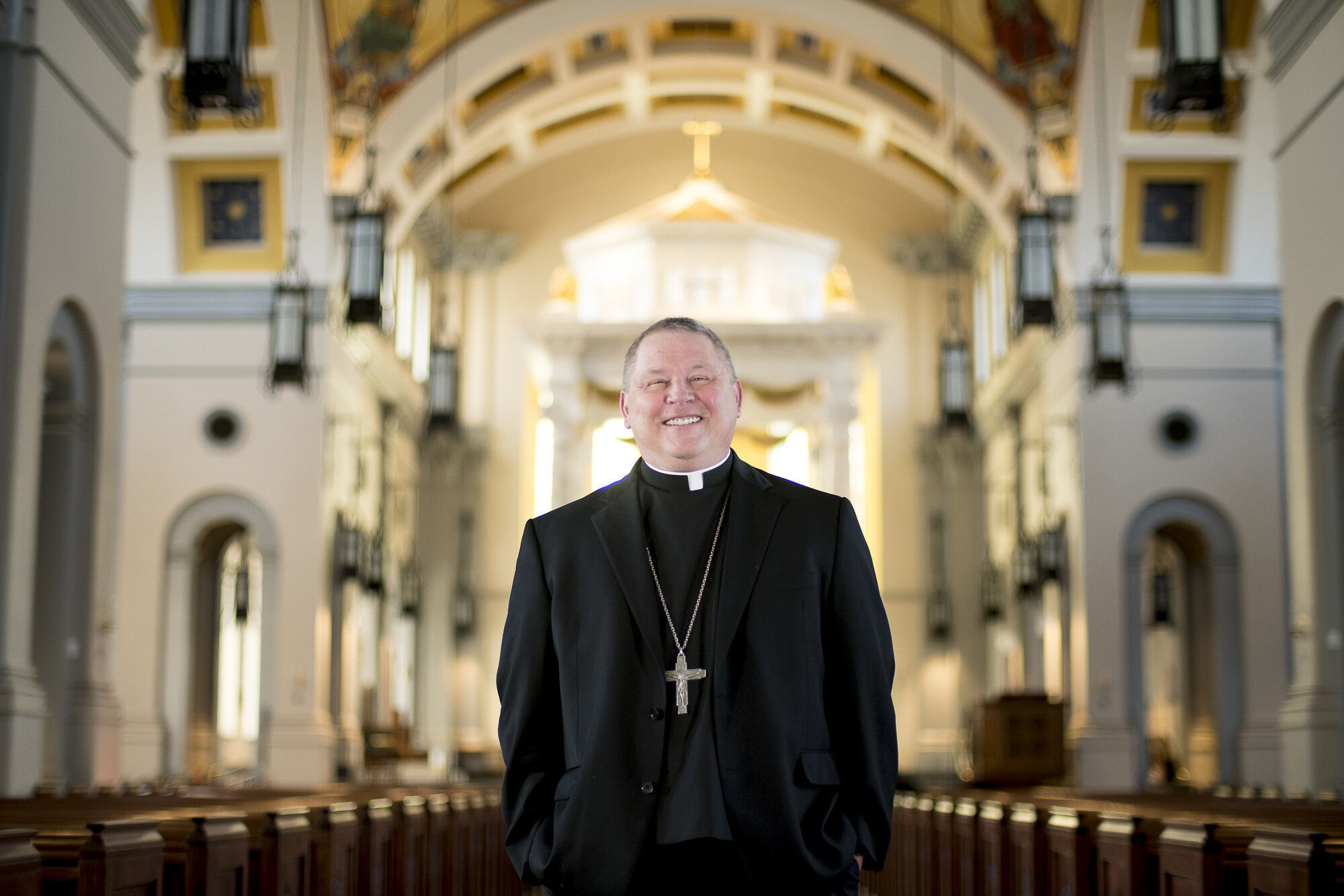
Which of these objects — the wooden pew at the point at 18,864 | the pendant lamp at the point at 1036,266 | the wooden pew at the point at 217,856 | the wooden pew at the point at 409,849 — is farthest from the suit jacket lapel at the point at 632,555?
the pendant lamp at the point at 1036,266

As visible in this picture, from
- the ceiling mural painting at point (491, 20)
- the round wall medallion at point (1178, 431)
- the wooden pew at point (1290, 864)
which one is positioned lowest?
the wooden pew at point (1290, 864)

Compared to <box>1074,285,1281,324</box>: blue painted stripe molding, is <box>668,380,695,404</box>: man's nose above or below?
below

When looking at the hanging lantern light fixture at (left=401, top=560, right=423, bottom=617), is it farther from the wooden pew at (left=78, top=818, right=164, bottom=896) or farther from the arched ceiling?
the wooden pew at (left=78, top=818, right=164, bottom=896)

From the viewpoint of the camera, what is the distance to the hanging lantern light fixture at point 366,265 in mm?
14805

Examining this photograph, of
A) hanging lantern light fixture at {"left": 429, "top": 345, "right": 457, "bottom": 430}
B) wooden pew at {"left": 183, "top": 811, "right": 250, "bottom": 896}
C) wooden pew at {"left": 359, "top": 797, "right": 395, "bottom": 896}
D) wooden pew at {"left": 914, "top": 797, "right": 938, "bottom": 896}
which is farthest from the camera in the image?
hanging lantern light fixture at {"left": 429, "top": 345, "right": 457, "bottom": 430}

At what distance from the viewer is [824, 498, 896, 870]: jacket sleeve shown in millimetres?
2934

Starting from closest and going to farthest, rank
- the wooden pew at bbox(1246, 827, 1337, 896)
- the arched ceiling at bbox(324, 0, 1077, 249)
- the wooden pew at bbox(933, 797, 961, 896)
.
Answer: the wooden pew at bbox(1246, 827, 1337, 896), the wooden pew at bbox(933, 797, 961, 896), the arched ceiling at bbox(324, 0, 1077, 249)

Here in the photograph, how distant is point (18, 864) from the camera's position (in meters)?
3.84

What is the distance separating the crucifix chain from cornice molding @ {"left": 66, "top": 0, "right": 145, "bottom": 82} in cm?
954

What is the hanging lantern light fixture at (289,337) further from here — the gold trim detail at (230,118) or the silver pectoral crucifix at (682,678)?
the silver pectoral crucifix at (682,678)

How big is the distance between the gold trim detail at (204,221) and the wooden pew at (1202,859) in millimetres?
16207

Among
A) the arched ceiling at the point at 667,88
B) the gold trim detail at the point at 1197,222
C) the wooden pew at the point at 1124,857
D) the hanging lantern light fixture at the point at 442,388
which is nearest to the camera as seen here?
the wooden pew at the point at 1124,857

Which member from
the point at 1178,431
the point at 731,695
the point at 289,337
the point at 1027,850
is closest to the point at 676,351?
the point at 731,695

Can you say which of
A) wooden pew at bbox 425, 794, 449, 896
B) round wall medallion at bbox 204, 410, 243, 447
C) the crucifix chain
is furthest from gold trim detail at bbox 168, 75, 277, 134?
the crucifix chain
